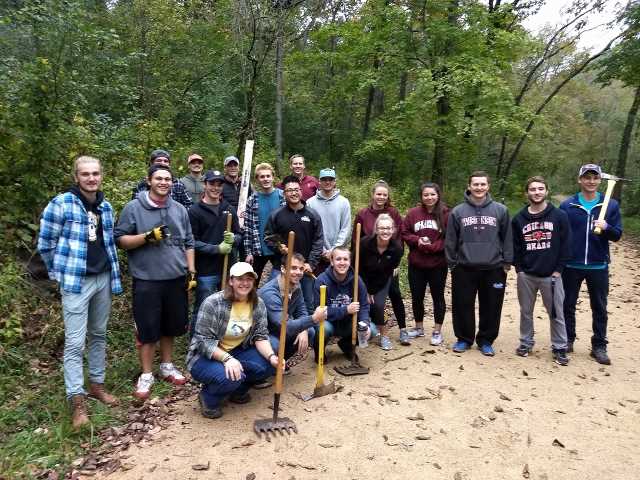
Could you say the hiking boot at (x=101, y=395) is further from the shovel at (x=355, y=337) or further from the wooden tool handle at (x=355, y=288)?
the wooden tool handle at (x=355, y=288)

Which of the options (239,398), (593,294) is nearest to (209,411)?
(239,398)

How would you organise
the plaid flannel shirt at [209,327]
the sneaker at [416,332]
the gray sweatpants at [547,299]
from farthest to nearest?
the sneaker at [416,332]
the gray sweatpants at [547,299]
the plaid flannel shirt at [209,327]

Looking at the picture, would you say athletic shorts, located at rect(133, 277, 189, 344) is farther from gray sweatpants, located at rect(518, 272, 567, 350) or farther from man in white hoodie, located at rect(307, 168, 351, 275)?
gray sweatpants, located at rect(518, 272, 567, 350)

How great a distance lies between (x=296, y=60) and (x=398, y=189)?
681 cm

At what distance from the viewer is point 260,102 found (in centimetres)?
1720

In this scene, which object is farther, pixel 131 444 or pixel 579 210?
pixel 579 210

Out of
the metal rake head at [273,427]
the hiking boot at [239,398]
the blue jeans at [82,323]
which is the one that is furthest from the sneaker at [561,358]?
the blue jeans at [82,323]

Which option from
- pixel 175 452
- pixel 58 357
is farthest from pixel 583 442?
pixel 58 357

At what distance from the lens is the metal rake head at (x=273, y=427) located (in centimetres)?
392

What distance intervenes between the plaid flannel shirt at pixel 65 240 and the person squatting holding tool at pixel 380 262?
122 inches

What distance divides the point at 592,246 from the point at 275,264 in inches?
149

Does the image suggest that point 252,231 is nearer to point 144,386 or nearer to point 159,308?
point 159,308

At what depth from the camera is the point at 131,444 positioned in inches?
148

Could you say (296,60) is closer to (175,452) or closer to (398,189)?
(398,189)
